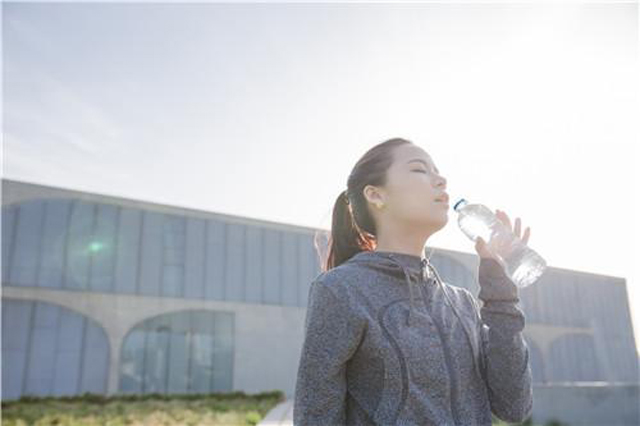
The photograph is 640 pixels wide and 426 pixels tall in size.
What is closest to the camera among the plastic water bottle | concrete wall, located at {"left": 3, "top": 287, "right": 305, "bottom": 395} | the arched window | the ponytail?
the ponytail

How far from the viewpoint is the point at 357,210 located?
2.32m

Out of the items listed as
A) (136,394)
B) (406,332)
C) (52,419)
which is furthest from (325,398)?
(136,394)

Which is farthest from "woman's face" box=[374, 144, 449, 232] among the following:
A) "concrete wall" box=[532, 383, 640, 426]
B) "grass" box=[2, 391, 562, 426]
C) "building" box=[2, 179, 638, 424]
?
"building" box=[2, 179, 638, 424]

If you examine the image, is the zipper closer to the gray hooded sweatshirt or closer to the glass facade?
the gray hooded sweatshirt

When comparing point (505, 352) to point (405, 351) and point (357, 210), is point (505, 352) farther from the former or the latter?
point (357, 210)

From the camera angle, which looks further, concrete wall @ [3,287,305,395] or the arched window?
concrete wall @ [3,287,305,395]

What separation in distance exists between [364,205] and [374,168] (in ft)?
0.58

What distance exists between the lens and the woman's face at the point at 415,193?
2.03m

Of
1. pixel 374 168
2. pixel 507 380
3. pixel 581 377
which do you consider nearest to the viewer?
pixel 507 380

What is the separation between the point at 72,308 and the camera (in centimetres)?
2102

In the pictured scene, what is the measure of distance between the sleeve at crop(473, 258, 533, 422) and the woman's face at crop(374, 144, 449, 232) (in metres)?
0.34

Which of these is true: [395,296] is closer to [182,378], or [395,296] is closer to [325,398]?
[325,398]

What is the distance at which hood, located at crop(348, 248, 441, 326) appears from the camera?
6.56 feet

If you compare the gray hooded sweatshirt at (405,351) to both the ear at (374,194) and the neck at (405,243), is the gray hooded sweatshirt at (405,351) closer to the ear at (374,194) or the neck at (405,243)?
the neck at (405,243)
